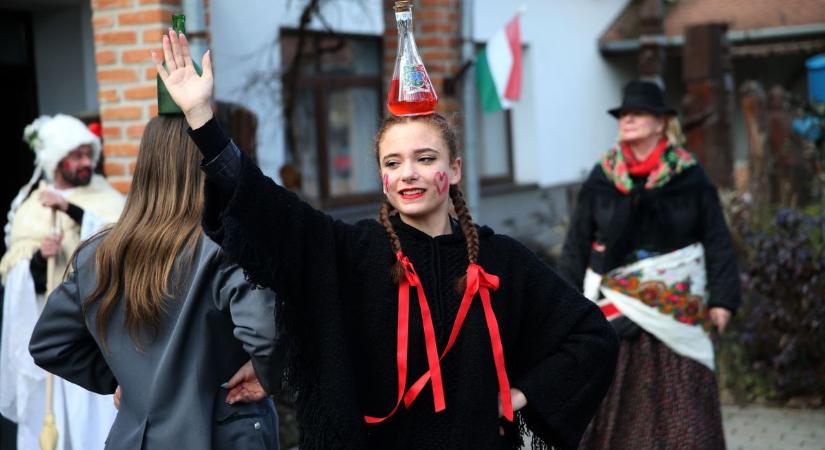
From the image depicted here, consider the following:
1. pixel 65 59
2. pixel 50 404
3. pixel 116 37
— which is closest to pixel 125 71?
pixel 116 37

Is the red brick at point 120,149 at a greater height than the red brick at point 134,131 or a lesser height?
lesser

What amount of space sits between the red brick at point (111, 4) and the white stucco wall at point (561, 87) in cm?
684

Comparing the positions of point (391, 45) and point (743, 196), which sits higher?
point (391, 45)

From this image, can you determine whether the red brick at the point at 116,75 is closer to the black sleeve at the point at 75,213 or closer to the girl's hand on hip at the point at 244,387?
the black sleeve at the point at 75,213

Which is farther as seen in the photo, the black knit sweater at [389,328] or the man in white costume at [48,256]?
the man in white costume at [48,256]

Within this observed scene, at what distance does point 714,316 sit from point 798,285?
6.65 ft

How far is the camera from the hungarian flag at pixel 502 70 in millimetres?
7074

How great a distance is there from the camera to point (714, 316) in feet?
16.6

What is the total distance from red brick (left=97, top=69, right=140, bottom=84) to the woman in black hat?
2.35 m

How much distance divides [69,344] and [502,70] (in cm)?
449

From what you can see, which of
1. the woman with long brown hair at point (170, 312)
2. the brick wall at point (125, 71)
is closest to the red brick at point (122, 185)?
the brick wall at point (125, 71)

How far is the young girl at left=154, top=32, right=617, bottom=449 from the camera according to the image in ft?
8.44

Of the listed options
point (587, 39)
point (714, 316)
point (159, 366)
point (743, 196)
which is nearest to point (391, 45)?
point (743, 196)

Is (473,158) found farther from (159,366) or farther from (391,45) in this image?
(159,366)
